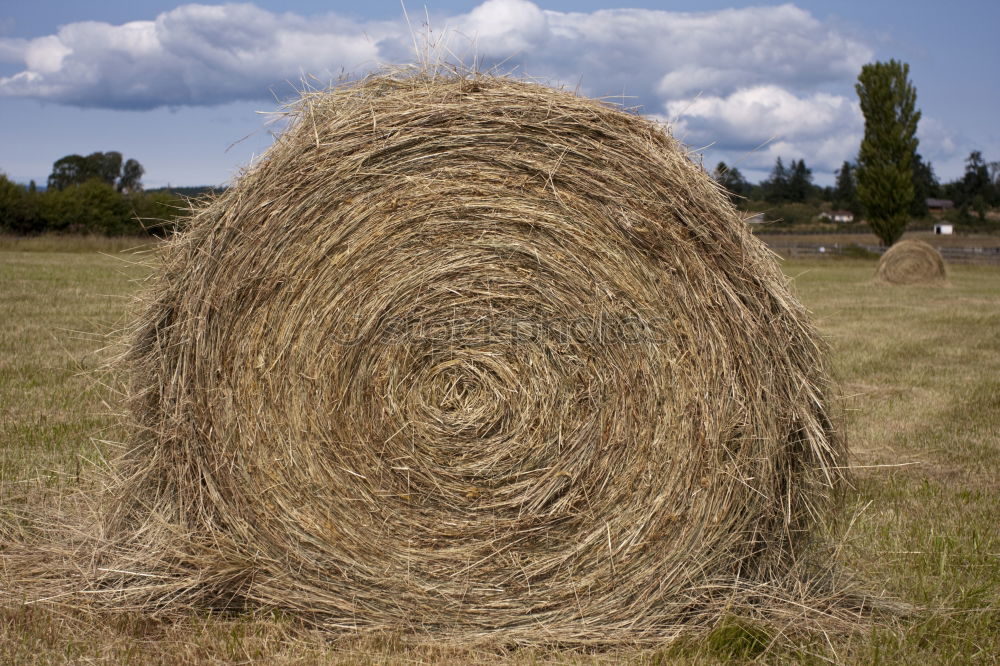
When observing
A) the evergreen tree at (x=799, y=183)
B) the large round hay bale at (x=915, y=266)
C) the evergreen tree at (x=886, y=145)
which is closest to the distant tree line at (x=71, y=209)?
the large round hay bale at (x=915, y=266)

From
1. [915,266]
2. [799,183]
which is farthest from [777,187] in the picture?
[915,266]

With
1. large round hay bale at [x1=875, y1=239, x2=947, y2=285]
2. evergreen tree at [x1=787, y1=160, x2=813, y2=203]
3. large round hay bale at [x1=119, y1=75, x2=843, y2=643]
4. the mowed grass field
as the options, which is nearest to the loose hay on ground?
large round hay bale at [x1=119, y1=75, x2=843, y2=643]

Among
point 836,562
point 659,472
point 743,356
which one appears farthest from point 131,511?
point 836,562

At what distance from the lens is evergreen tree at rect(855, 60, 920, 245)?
46.5m

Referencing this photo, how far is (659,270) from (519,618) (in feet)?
5.20

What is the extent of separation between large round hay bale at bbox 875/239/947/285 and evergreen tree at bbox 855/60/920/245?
2316cm

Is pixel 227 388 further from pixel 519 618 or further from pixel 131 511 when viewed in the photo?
pixel 519 618

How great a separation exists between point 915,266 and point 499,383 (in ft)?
78.6

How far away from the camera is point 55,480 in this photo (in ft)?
17.7

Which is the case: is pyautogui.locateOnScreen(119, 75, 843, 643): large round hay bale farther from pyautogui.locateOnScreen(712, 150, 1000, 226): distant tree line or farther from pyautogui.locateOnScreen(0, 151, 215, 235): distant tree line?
pyautogui.locateOnScreen(712, 150, 1000, 226): distant tree line

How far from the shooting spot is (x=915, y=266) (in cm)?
2491

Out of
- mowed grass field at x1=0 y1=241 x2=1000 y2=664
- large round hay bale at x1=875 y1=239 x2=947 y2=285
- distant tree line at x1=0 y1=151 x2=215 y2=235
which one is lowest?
mowed grass field at x1=0 y1=241 x2=1000 y2=664

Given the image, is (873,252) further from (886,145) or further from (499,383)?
(499,383)

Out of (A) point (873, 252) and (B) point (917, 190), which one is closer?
(A) point (873, 252)
